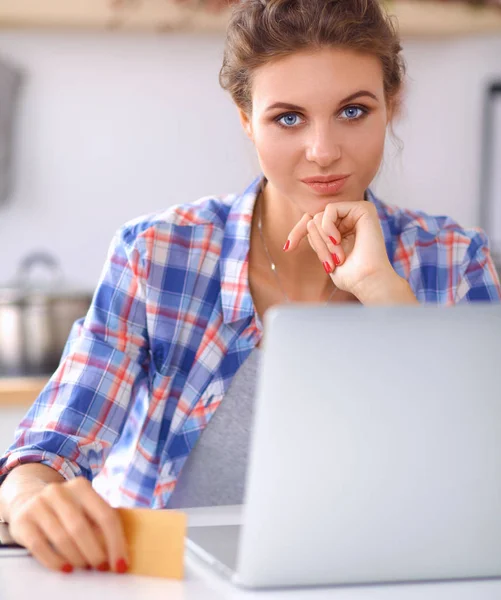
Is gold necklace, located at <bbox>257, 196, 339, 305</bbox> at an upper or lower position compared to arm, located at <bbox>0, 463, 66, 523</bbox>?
upper

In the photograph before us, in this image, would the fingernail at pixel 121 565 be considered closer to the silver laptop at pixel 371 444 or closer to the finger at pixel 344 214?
the silver laptop at pixel 371 444

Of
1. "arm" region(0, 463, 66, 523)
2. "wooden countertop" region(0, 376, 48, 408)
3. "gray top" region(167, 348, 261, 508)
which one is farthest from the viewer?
"wooden countertop" region(0, 376, 48, 408)

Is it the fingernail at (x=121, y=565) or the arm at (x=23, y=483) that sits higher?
the arm at (x=23, y=483)

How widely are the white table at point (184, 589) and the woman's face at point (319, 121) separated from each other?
0.66m

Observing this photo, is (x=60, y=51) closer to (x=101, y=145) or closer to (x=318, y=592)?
(x=101, y=145)

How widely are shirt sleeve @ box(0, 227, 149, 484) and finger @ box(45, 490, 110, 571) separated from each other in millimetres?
263

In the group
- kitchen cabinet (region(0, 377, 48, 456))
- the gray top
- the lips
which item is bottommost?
kitchen cabinet (region(0, 377, 48, 456))

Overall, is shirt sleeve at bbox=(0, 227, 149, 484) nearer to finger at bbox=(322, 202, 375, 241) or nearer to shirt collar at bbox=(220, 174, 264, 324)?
shirt collar at bbox=(220, 174, 264, 324)

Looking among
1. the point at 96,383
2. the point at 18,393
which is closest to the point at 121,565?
the point at 96,383

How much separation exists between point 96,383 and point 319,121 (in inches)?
18.2

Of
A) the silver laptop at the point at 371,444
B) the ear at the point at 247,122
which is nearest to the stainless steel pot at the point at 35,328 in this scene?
the ear at the point at 247,122

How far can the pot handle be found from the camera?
9.10 ft

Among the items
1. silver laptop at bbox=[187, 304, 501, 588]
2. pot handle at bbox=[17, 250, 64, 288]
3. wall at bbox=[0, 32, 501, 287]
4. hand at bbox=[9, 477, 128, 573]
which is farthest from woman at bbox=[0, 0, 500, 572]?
pot handle at bbox=[17, 250, 64, 288]

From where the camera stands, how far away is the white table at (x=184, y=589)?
2.29ft
